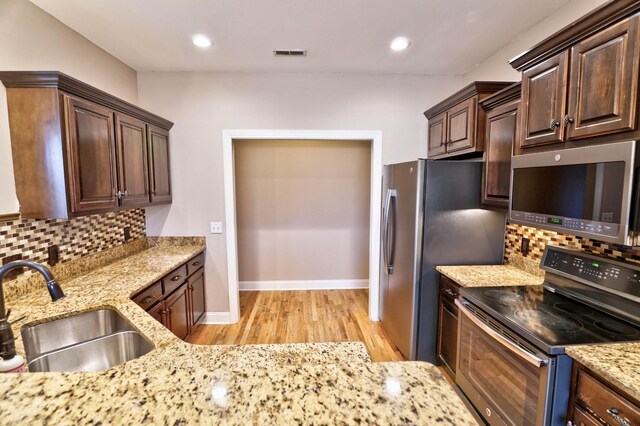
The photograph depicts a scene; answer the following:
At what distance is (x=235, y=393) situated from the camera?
2.45ft

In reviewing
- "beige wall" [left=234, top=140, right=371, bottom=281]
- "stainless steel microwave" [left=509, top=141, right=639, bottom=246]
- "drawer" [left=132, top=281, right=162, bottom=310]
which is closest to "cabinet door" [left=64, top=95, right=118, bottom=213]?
"drawer" [left=132, top=281, right=162, bottom=310]

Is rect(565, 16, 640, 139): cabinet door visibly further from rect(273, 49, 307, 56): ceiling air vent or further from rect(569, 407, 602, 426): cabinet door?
rect(273, 49, 307, 56): ceiling air vent

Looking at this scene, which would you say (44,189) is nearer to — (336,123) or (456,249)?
(336,123)

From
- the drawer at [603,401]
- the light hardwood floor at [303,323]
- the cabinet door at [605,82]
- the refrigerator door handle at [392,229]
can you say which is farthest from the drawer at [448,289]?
the cabinet door at [605,82]

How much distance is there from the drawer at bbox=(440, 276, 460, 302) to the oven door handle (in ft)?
0.88

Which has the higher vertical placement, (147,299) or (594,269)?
(594,269)

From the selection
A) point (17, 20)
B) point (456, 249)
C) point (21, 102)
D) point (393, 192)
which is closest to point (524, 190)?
A: point (456, 249)

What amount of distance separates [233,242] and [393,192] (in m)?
1.80

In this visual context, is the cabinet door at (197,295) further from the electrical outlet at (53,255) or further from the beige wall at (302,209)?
the beige wall at (302,209)

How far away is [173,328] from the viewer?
7.93 feet

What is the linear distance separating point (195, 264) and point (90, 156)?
137cm

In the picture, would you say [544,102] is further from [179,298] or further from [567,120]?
[179,298]

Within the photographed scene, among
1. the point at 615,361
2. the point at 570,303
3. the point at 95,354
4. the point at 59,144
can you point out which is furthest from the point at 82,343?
the point at 570,303

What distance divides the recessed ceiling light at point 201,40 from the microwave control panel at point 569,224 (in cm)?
263
